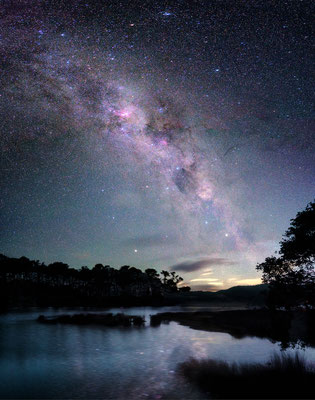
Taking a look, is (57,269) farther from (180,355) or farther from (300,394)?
(300,394)

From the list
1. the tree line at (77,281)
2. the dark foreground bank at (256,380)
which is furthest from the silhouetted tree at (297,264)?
the tree line at (77,281)

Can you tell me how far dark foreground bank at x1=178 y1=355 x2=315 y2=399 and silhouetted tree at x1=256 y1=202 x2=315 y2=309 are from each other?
421 centimetres

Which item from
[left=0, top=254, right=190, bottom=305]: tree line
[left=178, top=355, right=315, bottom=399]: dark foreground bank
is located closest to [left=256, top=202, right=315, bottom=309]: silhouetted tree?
[left=178, top=355, right=315, bottom=399]: dark foreground bank

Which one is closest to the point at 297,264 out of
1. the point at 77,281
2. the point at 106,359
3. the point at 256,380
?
the point at 256,380

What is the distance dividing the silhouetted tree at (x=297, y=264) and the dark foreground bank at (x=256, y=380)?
13.8 ft

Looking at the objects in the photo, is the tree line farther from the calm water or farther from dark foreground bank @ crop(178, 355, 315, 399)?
dark foreground bank @ crop(178, 355, 315, 399)

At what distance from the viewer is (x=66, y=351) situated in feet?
95.3

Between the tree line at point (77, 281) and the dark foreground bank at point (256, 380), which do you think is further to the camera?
the tree line at point (77, 281)

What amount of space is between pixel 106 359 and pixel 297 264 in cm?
1819

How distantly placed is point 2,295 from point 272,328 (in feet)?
355

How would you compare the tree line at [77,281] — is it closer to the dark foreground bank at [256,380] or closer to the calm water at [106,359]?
the calm water at [106,359]

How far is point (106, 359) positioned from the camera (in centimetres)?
2577

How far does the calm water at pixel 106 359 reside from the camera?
16.7m

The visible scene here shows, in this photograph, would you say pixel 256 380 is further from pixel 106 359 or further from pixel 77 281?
pixel 77 281
